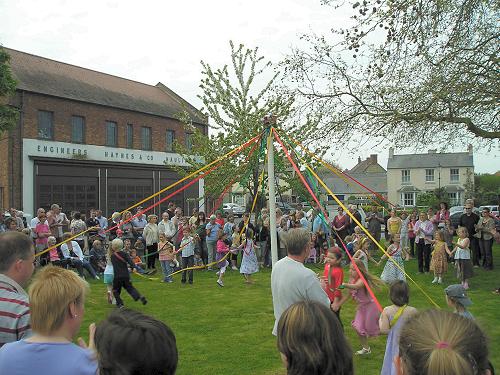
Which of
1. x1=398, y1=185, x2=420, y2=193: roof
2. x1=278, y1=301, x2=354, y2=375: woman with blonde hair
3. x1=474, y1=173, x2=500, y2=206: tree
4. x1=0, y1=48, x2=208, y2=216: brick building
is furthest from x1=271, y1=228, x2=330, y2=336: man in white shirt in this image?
x1=398, y1=185, x2=420, y2=193: roof

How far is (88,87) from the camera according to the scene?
89.7 ft

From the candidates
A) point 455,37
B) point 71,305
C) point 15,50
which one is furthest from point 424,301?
point 15,50

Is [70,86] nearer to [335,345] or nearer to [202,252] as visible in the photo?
[202,252]

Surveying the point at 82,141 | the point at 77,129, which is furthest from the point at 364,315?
the point at 77,129

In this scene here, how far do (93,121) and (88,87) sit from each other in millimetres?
2444

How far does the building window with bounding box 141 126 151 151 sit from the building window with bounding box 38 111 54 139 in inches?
253

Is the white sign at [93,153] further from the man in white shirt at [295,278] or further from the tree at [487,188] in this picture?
the tree at [487,188]

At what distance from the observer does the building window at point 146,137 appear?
29.7 m

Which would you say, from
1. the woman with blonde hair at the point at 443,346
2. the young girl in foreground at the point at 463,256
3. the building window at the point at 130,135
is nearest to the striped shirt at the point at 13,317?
the woman with blonde hair at the point at 443,346

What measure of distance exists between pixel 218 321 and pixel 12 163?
57.6 ft

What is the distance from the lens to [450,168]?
53.6 meters

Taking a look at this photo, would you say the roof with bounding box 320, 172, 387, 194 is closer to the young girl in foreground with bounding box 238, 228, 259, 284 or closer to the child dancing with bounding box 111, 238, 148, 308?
the young girl in foreground with bounding box 238, 228, 259, 284

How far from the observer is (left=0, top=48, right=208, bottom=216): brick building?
2233 centimetres

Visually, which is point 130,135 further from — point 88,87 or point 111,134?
point 88,87
